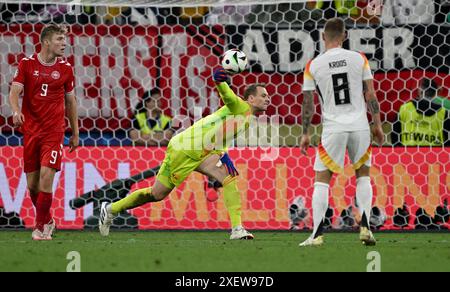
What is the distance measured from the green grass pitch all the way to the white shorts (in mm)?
624

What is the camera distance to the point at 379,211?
1013 centimetres

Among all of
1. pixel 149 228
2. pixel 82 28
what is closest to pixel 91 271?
pixel 149 228

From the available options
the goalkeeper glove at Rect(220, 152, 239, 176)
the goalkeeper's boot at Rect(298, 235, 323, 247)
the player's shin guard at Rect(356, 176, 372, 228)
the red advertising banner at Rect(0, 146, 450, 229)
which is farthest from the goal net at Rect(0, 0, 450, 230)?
the goalkeeper's boot at Rect(298, 235, 323, 247)

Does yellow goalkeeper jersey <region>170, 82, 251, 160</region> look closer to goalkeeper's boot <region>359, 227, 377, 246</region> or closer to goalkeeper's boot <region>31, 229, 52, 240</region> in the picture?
goalkeeper's boot <region>31, 229, 52, 240</region>

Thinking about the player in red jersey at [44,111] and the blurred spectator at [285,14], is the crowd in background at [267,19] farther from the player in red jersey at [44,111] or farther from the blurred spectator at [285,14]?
the player in red jersey at [44,111]

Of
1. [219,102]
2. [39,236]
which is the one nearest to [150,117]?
[219,102]

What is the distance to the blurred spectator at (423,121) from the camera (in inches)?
413

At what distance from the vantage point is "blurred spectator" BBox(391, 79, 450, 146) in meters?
10.5

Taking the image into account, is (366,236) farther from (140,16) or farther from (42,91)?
(140,16)

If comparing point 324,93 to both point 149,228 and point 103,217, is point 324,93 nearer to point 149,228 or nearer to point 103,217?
point 103,217

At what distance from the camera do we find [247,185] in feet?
33.6

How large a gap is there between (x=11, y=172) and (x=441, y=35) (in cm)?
468

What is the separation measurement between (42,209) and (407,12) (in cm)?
455

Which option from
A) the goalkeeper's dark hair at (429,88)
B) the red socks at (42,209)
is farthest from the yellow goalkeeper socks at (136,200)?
the goalkeeper's dark hair at (429,88)
